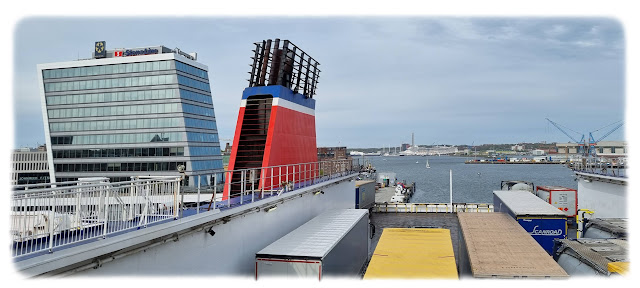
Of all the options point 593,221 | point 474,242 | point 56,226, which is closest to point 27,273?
point 56,226

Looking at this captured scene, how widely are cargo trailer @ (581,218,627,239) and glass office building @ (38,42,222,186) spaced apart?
8097 centimetres

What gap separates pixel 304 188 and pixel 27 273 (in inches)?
464

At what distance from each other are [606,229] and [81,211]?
1757 centimetres

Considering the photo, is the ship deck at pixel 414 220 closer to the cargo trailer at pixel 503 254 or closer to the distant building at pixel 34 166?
the cargo trailer at pixel 503 254

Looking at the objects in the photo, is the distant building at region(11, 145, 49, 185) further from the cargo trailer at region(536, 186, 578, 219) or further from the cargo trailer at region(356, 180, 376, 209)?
the cargo trailer at region(536, 186, 578, 219)

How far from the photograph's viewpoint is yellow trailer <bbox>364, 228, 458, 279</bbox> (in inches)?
406

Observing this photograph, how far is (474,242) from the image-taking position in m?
12.9

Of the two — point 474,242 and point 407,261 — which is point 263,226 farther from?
point 474,242

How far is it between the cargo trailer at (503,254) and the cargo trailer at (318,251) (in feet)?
12.3

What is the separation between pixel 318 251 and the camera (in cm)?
1095

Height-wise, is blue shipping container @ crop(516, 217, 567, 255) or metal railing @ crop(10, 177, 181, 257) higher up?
metal railing @ crop(10, 177, 181, 257)

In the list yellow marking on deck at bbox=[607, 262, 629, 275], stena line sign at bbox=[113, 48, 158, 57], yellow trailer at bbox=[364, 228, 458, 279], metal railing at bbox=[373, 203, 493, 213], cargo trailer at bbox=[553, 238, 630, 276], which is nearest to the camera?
yellow marking on deck at bbox=[607, 262, 629, 275]

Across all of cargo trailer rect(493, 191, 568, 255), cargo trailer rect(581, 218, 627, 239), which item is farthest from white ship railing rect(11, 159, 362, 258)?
cargo trailer rect(493, 191, 568, 255)

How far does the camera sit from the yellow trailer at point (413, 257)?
10312 millimetres
